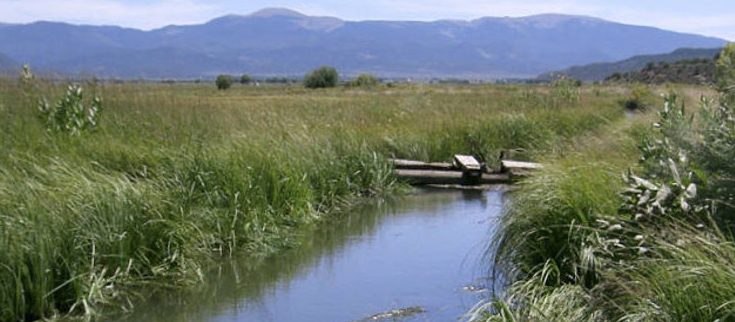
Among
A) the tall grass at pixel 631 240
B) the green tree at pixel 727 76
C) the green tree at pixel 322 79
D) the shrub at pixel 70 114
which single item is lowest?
the green tree at pixel 322 79

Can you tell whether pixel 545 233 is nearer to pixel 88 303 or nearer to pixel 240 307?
pixel 240 307

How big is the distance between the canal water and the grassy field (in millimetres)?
328

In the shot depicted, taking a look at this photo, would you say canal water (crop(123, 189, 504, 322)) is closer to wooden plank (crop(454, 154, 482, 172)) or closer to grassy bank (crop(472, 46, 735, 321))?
grassy bank (crop(472, 46, 735, 321))

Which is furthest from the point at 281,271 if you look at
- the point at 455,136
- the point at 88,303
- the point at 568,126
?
the point at 568,126

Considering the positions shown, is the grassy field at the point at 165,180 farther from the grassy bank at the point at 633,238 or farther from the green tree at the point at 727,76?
the green tree at the point at 727,76

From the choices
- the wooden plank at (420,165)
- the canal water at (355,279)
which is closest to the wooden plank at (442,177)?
the wooden plank at (420,165)

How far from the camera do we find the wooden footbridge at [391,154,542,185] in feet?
47.1

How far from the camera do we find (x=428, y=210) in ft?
40.9

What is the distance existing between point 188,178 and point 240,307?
257 centimetres

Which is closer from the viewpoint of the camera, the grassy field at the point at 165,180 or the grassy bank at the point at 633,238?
the grassy bank at the point at 633,238

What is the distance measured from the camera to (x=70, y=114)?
12.0 metres

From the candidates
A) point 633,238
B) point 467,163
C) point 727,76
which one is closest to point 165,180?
point 633,238

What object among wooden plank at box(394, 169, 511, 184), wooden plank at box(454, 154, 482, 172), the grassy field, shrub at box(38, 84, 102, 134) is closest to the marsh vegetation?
the grassy field

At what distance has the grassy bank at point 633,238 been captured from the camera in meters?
5.24
